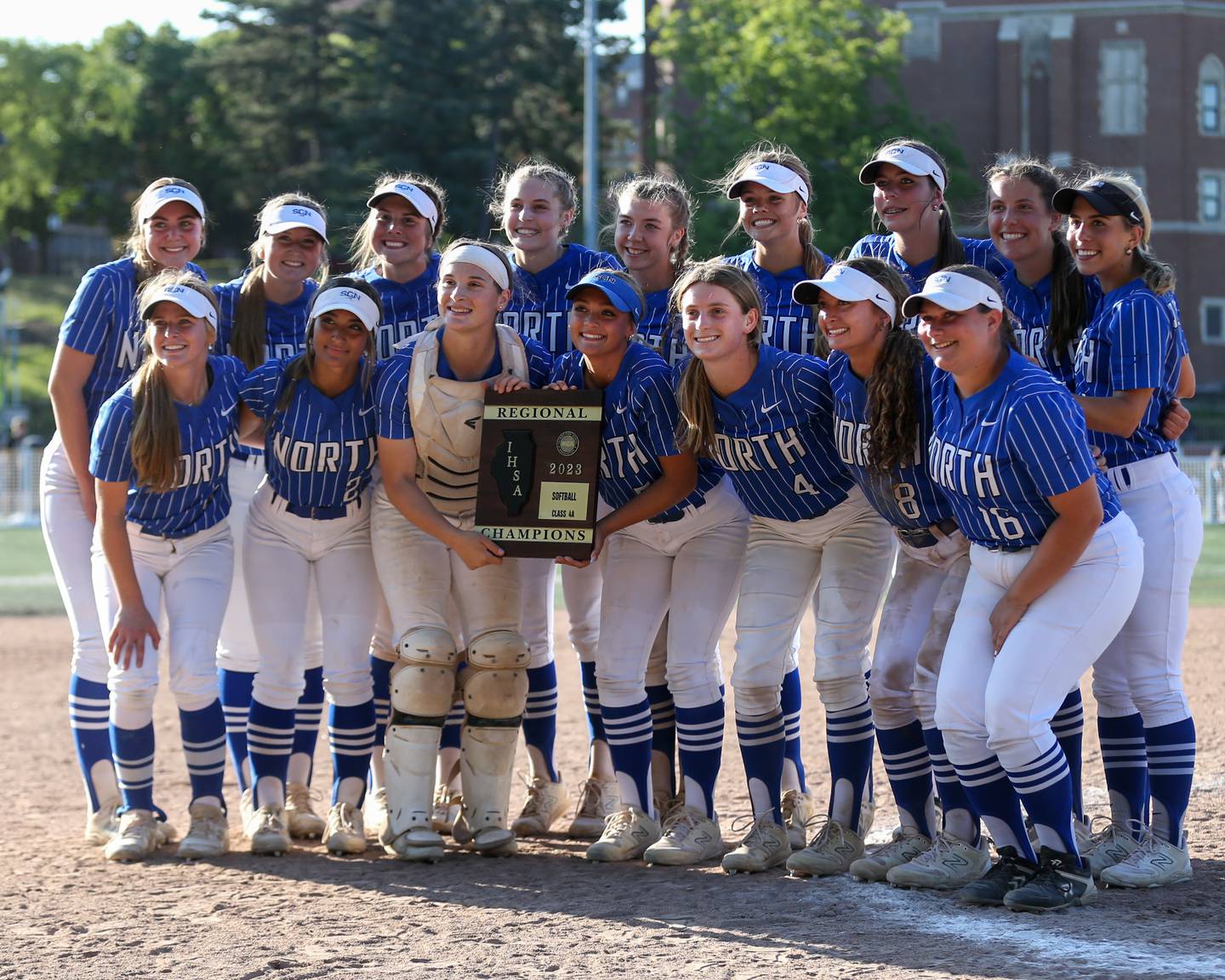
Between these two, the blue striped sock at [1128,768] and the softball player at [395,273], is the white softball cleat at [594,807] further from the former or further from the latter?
the blue striped sock at [1128,768]

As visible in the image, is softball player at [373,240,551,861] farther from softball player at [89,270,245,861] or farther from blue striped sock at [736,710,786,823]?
blue striped sock at [736,710,786,823]

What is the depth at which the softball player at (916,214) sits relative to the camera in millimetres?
5121

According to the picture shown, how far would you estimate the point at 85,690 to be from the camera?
5613mm

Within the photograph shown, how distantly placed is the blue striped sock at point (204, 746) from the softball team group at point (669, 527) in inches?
0.5

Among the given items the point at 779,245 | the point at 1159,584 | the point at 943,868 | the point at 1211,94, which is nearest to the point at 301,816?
the point at 943,868

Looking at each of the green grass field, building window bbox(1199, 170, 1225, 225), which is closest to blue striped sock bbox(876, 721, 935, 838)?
the green grass field

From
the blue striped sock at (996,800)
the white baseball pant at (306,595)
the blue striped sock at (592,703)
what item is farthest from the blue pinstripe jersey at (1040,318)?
the white baseball pant at (306,595)

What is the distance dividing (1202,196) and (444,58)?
2135 cm

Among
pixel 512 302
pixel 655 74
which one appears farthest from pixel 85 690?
pixel 655 74

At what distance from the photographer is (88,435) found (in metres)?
5.57

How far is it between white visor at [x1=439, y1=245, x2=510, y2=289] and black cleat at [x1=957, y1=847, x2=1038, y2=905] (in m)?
2.44

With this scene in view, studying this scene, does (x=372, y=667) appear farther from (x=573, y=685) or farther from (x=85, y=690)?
(x=573, y=685)

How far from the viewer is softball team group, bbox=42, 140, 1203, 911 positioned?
444cm

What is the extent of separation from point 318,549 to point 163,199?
1468mm
